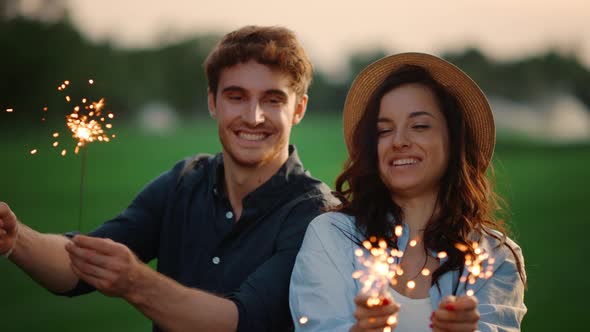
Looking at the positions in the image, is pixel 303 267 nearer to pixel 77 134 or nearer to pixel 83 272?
pixel 83 272

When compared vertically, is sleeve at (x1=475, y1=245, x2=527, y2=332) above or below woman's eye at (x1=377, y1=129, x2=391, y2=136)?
below

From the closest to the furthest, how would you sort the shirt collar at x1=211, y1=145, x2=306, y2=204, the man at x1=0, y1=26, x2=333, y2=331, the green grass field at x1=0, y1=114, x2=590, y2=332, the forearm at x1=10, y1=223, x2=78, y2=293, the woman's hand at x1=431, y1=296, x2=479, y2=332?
the woman's hand at x1=431, y1=296, x2=479, y2=332 → the forearm at x1=10, y1=223, x2=78, y2=293 → the man at x1=0, y1=26, x2=333, y2=331 → the shirt collar at x1=211, y1=145, x2=306, y2=204 → the green grass field at x1=0, y1=114, x2=590, y2=332

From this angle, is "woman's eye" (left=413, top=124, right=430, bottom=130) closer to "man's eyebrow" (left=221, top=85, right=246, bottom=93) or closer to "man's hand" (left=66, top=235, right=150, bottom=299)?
"man's eyebrow" (left=221, top=85, right=246, bottom=93)

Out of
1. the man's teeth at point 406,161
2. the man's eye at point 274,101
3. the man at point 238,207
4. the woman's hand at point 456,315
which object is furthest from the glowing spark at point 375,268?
the man's eye at point 274,101

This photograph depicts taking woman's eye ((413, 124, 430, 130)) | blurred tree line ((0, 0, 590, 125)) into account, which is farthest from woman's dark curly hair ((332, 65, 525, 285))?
blurred tree line ((0, 0, 590, 125))

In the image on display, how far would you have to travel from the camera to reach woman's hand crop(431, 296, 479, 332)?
8.59 ft

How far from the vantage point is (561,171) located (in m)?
23.2

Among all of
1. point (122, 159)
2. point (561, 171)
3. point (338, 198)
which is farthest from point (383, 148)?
point (122, 159)

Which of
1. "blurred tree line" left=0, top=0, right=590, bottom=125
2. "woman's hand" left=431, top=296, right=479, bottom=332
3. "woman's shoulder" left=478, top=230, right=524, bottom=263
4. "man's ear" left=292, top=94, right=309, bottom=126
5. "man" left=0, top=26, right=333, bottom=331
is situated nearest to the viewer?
"woman's hand" left=431, top=296, right=479, bottom=332

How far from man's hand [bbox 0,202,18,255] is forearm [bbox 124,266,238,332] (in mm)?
719

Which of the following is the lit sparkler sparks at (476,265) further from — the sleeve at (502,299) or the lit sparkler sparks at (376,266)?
the lit sparkler sparks at (376,266)

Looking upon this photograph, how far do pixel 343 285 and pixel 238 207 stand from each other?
1.05 metres

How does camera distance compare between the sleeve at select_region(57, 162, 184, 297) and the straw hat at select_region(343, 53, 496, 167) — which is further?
the sleeve at select_region(57, 162, 184, 297)

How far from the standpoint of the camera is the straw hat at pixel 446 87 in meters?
3.56
